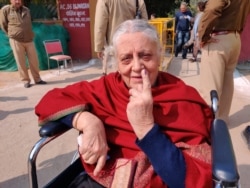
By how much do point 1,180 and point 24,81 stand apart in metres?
3.09

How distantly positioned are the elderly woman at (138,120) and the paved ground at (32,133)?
1293mm

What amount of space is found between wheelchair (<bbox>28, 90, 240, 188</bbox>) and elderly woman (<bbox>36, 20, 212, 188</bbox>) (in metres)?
0.05

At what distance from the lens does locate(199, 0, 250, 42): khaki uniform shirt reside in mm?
2820

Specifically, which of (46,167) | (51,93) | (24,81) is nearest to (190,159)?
(51,93)

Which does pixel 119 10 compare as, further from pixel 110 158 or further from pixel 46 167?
pixel 110 158

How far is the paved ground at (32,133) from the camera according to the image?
102 inches

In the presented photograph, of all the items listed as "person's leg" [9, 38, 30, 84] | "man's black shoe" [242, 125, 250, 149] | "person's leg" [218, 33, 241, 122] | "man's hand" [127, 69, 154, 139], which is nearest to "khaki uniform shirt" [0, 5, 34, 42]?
"person's leg" [9, 38, 30, 84]

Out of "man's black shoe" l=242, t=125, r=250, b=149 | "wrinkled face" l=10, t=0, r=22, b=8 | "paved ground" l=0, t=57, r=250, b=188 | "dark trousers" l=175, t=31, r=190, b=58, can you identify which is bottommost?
"paved ground" l=0, t=57, r=250, b=188

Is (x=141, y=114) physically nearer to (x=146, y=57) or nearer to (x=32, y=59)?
(x=146, y=57)

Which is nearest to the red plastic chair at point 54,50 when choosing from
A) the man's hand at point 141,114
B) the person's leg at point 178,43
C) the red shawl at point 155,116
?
the person's leg at point 178,43

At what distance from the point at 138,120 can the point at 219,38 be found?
2141 mm

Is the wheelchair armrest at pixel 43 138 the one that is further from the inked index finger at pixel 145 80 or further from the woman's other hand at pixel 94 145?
the inked index finger at pixel 145 80

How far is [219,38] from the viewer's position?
299cm

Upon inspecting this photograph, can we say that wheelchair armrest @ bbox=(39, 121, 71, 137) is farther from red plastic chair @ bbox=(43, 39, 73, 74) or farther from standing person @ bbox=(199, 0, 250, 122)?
red plastic chair @ bbox=(43, 39, 73, 74)
